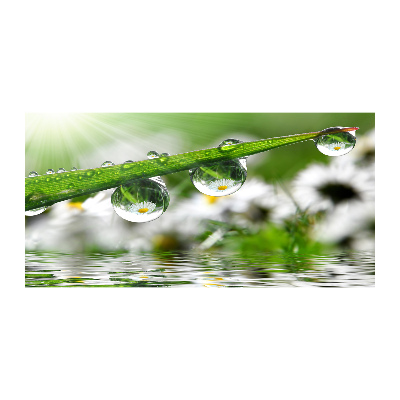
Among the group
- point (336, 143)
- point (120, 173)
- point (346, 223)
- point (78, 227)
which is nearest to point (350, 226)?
point (346, 223)

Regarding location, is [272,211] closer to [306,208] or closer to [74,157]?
[306,208]

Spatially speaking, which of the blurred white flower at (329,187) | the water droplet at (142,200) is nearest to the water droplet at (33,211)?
the water droplet at (142,200)

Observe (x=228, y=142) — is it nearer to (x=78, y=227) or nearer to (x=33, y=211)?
(x=78, y=227)

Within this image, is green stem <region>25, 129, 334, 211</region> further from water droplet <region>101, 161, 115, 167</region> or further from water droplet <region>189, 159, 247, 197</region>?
water droplet <region>101, 161, 115, 167</region>


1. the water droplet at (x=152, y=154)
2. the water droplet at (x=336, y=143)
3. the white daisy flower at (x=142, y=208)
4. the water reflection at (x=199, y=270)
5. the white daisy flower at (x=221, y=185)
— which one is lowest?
the water reflection at (x=199, y=270)

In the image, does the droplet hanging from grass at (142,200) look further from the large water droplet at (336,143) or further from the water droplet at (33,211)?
the large water droplet at (336,143)

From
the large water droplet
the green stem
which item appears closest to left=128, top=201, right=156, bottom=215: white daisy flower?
the green stem
